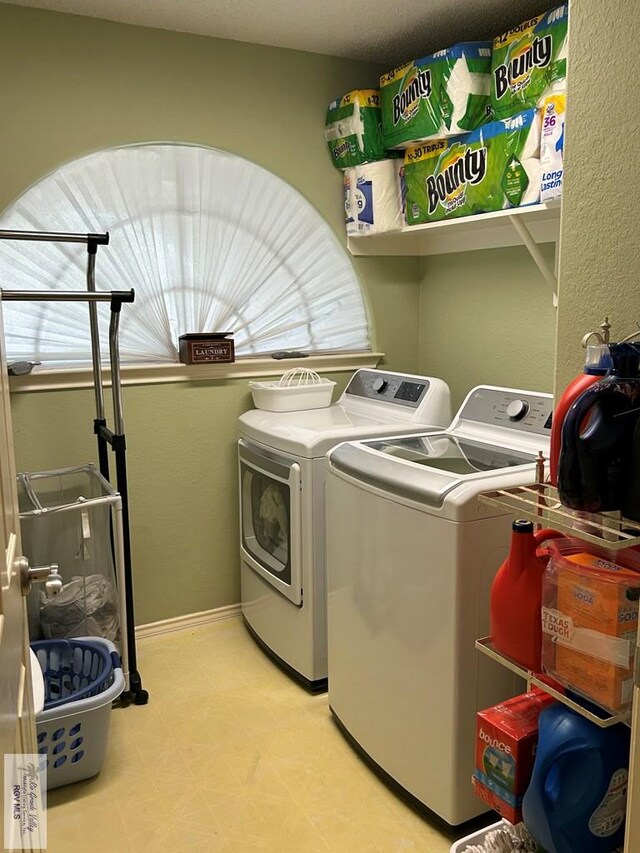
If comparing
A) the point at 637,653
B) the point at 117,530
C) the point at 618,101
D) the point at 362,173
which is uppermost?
the point at 362,173

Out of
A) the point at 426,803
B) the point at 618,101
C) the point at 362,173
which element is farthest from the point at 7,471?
the point at 362,173

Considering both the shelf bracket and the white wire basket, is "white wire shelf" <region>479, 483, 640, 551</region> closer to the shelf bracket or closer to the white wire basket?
the shelf bracket

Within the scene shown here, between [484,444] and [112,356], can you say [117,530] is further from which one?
[484,444]

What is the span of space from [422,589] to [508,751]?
526 millimetres

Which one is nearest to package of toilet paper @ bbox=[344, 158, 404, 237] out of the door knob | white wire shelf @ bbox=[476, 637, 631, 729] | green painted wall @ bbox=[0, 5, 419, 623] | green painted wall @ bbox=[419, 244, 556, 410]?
green painted wall @ bbox=[0, 5, 419, 623]

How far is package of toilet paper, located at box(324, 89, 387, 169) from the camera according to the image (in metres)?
2.99

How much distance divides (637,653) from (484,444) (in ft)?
3.97

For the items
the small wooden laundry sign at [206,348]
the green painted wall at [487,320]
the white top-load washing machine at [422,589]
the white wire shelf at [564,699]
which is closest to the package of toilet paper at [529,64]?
the green painted wall at [487,320]

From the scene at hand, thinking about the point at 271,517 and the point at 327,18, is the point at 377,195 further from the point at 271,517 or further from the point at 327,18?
the point at 271,517

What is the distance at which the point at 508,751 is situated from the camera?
144cm

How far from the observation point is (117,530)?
2.48m

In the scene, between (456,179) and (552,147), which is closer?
(552,147)

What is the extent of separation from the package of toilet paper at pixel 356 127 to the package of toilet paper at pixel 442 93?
0.12 metres

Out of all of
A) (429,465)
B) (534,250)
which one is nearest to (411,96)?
(534,250)
